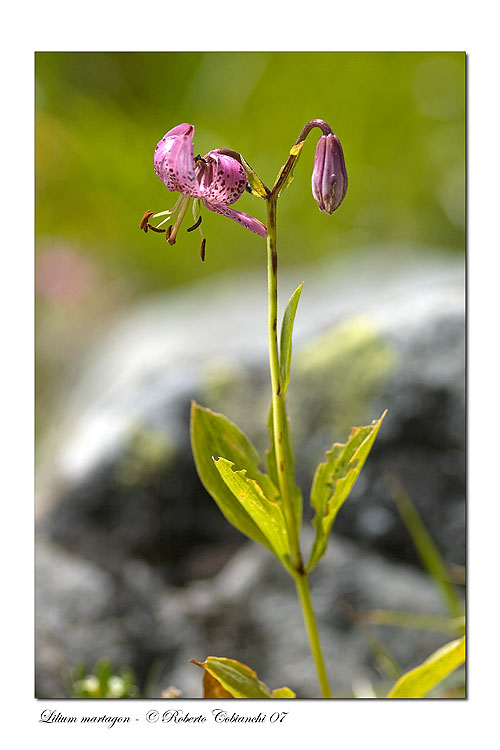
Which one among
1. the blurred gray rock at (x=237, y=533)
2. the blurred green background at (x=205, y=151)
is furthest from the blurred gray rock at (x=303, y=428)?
the blurred green background at (x=205, y=151)

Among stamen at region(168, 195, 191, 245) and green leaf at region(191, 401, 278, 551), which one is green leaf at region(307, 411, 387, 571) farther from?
stamen at region(168, 195, 191, 245)

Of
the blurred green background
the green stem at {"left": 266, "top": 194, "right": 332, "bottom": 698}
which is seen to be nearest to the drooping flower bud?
the green stem at {"left": 266, "top": 194, "right": 332, "bottom": 698}

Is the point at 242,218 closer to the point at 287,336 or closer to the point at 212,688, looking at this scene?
the point at 287,336

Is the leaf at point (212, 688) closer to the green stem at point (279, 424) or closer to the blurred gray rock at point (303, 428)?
the green stem at point (279, 424)

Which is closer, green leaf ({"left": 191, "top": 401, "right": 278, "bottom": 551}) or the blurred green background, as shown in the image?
green leaf ({"left": 191, "top": 401, "right": 278, "bottom": 551})

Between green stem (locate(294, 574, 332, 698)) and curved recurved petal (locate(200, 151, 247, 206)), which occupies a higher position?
curved recurved petal (locate(200, 151, 247, 206))

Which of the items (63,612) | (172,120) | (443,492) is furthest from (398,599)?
(172,120)

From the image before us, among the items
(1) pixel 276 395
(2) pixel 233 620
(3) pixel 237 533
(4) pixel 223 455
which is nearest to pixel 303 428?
(3) pixel 237 533
